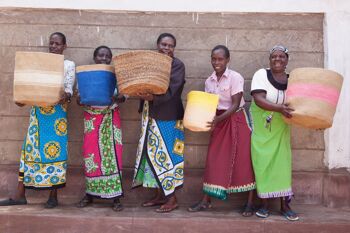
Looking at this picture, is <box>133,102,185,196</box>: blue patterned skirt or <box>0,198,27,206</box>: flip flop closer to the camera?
<box>133,102,185,196</box>: blue patterned skirt

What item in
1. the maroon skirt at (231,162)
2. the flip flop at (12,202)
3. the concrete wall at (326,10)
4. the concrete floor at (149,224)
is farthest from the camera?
the concrete wall at (326,10)

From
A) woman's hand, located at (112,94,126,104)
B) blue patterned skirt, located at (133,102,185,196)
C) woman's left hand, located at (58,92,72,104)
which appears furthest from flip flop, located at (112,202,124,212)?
woman's left hand, located at (58,92,72,104)

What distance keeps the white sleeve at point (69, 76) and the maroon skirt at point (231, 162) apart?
4.97ft

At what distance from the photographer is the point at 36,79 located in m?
4.00

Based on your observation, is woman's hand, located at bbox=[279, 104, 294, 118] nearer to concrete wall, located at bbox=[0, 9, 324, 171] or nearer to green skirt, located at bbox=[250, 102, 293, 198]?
green skirt, located at bbox=[250, 102, 293, 198]

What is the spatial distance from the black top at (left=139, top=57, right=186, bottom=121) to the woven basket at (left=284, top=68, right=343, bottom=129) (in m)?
1.10

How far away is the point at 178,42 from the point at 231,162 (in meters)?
1.47

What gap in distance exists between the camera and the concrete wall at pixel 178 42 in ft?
15.9

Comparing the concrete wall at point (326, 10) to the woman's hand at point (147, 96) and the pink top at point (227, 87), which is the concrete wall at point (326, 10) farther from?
the woman's hand at point (147, 96)

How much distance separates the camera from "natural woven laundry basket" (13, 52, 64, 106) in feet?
13.1

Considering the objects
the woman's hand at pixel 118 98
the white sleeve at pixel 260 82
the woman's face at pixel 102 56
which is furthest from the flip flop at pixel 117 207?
the white sleeve at pixel 260 82

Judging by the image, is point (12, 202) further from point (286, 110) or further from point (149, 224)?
point (286, 110)

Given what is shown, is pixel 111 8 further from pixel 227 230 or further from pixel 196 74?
pixel 227 230

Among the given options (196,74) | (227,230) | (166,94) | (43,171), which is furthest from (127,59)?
(227,230)
